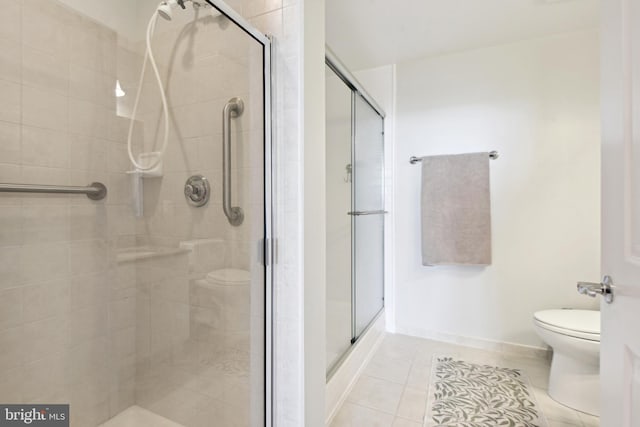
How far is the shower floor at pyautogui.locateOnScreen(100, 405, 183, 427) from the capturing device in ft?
3.30

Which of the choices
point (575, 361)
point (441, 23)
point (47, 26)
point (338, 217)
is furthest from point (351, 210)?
point (47, 26)

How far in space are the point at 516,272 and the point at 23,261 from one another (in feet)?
8.70

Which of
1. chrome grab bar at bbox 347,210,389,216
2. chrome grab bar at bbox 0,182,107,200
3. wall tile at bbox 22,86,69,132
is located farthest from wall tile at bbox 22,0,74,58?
chrome grab bar at bbox 347,210,389,216

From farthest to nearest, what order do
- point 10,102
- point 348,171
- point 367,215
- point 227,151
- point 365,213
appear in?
point 367,215, point 365,213, point 348,171, point 227,151, point 10,102

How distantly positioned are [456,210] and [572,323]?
0.95 m

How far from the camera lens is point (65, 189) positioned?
0.94 metres

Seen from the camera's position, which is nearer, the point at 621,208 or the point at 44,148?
the point at 621,208

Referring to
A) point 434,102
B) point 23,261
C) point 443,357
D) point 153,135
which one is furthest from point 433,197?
point 23,261

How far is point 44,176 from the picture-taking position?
90 centimetres

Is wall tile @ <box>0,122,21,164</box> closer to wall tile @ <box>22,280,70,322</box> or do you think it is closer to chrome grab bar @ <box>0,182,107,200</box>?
chrome grab bar @ <box>0,182,107,200</box>

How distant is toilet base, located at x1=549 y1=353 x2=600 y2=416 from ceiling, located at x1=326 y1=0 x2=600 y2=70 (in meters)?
2.01

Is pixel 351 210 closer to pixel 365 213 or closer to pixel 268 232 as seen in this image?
pixel 365 213

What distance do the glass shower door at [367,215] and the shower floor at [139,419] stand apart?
1.21m

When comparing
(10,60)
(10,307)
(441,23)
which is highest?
(441,23)
